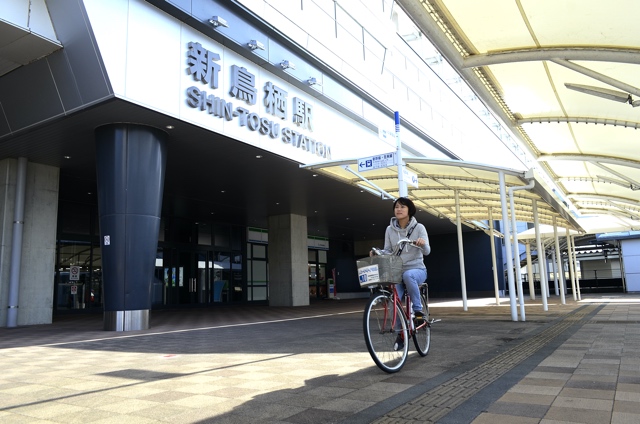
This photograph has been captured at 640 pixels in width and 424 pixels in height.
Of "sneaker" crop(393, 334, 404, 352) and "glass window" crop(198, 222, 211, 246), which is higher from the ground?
"glass window" crop(198, 222, 211, 246)

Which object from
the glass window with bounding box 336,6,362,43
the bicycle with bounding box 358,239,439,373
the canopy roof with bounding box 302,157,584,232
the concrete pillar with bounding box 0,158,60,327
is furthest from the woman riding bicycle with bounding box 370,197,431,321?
the glass window with bounding box 336,6,362,43

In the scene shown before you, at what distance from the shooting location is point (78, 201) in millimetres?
19156

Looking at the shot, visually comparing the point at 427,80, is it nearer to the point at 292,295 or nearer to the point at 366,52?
the point at 366,52

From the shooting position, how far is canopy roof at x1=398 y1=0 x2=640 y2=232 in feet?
21.6

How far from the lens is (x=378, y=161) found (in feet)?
28.6

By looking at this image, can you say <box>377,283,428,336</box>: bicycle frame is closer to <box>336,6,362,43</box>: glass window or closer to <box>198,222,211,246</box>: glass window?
<box>336,6,362,43</box>: glass window

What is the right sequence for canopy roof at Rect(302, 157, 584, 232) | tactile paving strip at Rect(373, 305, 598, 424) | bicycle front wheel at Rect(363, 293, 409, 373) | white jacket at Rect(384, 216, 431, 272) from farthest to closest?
canopy roof at Rect(302, 157, 584, 232) → white jacket at Rect(384, 216, 431, 272) → bicycle front wheel at Rect(363, 293, 409, 373) → tactile paving strip at Rect(373, 305, 598, 424)

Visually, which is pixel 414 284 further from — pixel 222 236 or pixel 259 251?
pixel 259 251

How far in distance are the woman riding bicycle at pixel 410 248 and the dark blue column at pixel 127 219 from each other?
765cm

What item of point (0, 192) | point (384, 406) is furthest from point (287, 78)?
point (384, 406)

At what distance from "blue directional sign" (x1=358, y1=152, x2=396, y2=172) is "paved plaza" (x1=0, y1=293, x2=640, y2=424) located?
3083 mm

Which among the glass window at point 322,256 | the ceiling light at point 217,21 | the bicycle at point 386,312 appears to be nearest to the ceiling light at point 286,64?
the ceiling light at point 217,21

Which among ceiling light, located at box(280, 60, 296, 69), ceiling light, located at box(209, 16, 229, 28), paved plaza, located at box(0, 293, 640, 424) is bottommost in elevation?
paved plaza, located at box(0, 293, 640, 424)

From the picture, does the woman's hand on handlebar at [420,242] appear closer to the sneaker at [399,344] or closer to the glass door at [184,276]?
the sneaker at [399,344]
